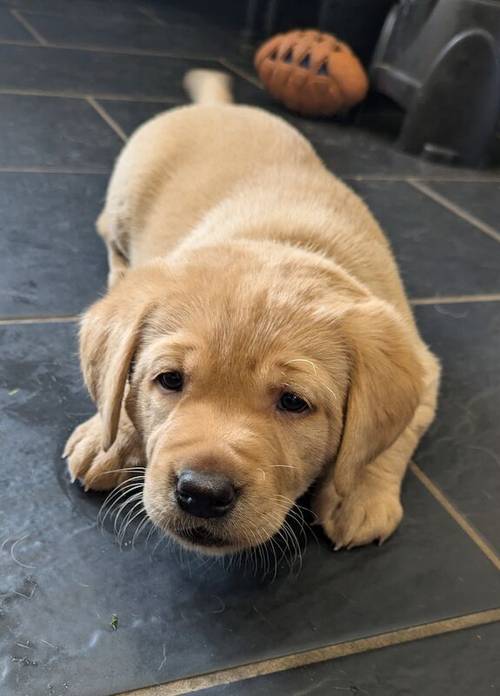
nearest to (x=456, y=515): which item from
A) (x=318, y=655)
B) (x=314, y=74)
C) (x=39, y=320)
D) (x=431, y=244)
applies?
(x=318, y=655)

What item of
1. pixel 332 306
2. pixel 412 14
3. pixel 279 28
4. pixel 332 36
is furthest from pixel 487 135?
pixel 332 306

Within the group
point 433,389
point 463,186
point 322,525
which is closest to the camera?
point 322,525

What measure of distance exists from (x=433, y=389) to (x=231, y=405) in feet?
2.63

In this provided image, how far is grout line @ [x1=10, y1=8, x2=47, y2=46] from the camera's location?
17.6 ft

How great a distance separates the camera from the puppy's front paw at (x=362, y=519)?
1.83 meters

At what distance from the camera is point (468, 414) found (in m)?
2.34

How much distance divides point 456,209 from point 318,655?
8.89 feet

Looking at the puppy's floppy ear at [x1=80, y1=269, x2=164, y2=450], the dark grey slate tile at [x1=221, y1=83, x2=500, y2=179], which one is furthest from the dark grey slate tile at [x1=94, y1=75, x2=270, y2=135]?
the puppy's floppy ear at [x1=80, y1=269, x2=164, y2=450]

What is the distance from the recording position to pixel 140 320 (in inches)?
66.8

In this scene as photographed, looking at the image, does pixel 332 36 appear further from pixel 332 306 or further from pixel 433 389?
pixel 332 306

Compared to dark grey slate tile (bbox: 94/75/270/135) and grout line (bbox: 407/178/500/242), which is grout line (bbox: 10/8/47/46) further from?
grout line (bbox: 407/178/500/242)

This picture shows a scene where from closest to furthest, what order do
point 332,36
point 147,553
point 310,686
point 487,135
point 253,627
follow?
point 310,686
point 253,627
point 147,553
point 487,135
point 332,36

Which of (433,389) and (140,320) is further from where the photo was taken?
(433,389)

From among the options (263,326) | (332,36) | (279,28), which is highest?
(263,326)
